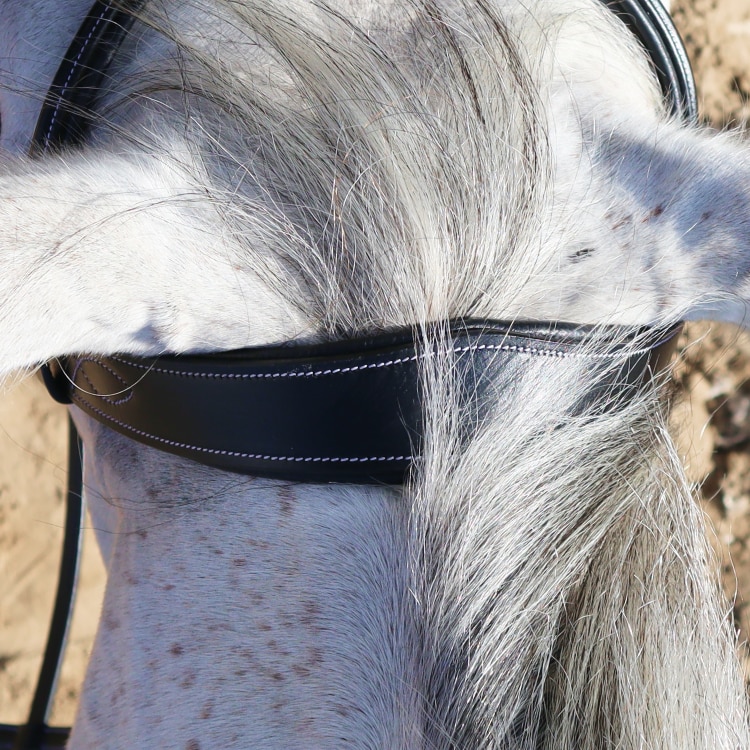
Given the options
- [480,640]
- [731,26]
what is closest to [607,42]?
[480,640]

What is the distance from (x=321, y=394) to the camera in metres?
0.70

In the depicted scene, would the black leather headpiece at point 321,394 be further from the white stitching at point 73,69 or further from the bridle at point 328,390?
the white stitching at point 73,69

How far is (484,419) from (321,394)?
16 cm

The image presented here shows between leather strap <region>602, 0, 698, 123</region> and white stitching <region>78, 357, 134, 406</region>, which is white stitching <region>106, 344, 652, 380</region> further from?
leather strap <region>602, 0, 698, 123</region>

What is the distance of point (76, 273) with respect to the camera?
611 millimetres

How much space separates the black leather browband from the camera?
27.3 inches

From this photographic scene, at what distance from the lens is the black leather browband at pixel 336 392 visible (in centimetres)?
69

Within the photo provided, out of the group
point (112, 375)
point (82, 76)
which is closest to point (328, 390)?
point (112, 375)

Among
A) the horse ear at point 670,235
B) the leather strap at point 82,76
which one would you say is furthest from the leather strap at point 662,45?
the leather strap at point 82,76

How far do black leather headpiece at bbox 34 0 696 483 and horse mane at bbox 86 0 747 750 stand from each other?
0.02m

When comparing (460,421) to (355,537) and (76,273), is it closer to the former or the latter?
(355,537)

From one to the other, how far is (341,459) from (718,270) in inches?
17.2

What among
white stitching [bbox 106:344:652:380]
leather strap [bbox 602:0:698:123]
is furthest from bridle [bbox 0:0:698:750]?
leather strap [bbox 602:0:698:123]

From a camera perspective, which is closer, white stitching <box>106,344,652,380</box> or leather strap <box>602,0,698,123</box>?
white stitching <box>106,344,652,380</box>
